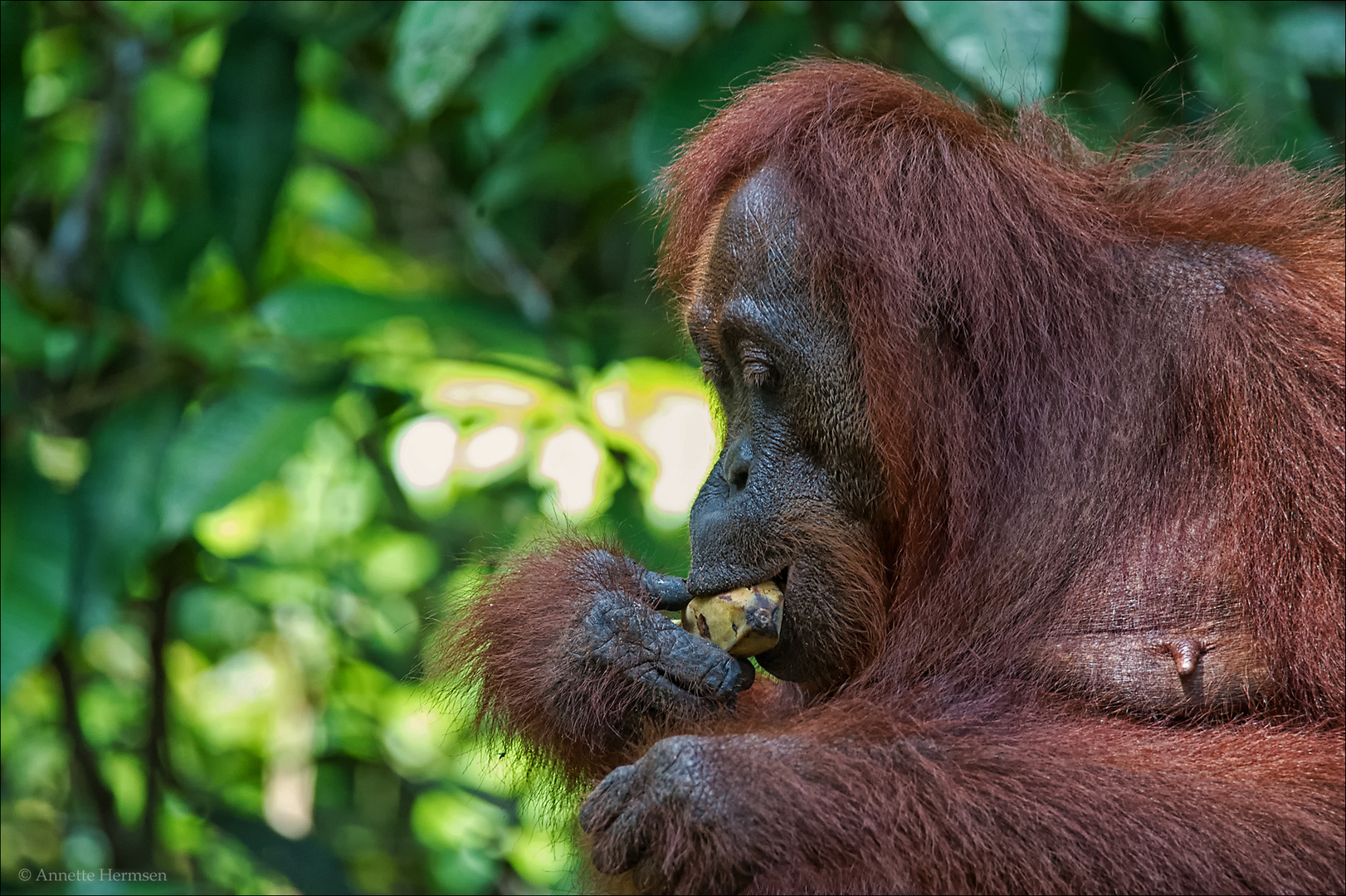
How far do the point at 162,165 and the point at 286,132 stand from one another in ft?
3.05

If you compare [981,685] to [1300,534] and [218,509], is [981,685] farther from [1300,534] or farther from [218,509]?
[218,509]

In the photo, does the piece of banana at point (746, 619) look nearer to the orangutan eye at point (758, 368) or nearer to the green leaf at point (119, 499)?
the orangutan eye at point (758, 368)

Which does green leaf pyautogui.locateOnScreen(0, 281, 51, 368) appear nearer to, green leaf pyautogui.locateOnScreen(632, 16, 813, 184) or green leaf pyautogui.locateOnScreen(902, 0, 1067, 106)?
green leaf pyautogui.locateOnScreen(632, 16, 813, 184)

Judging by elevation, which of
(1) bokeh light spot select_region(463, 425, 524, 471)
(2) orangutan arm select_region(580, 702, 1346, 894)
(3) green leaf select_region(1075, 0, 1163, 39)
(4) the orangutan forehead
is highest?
(3) green leaf select_region(1075, 0, 1163, 39)

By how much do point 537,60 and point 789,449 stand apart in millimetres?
1315

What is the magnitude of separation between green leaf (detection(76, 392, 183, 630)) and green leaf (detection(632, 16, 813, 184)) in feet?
3.68

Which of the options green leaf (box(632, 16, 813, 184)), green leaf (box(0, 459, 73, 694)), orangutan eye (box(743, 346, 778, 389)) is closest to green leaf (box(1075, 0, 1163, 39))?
green leaf (box(632, 16, 813, 184))

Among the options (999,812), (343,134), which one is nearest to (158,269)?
(343,134)

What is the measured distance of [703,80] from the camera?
2.28 metres

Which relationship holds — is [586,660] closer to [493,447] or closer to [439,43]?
[439,43]

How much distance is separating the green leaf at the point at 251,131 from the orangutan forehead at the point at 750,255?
1.45m

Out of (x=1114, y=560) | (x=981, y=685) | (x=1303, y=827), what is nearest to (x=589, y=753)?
(x=981, y=685)

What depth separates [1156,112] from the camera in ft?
8.42

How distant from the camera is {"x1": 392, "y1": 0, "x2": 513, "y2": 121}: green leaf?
2.05 metres
